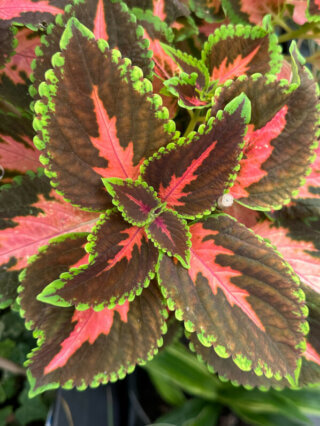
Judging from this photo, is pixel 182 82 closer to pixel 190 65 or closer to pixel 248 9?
pixel 190 65

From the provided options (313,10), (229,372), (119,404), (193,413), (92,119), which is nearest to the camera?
(92,119)

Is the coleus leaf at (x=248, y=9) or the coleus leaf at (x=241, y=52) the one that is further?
the coleus leaf at (x=248, y=9)

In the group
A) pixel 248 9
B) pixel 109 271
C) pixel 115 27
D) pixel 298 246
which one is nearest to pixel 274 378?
pixel 298 246

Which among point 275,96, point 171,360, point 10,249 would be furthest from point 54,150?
point 171,360

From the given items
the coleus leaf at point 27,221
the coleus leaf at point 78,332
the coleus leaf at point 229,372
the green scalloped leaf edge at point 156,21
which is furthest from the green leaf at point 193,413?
the green scalloped leaf edge at point 156,21

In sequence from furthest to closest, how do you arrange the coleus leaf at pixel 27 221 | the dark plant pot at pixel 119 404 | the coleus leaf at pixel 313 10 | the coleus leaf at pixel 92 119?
the dark plant pot at pixel 119 404, the coleus leaf at pixel 313 10, the coleus leaf at pixel 27 221, the coleus leaf at pixel 92 119

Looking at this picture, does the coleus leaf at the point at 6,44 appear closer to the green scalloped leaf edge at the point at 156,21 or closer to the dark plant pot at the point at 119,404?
the green scalloped leaf edge at the point at 156,21
